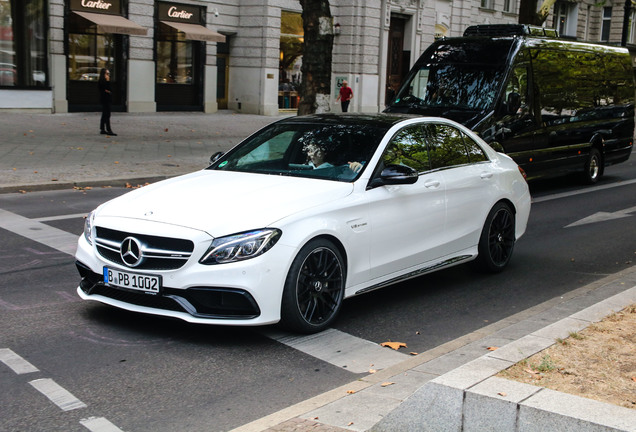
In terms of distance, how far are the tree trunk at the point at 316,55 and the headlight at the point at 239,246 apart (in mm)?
10910

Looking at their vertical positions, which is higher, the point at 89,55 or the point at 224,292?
the point at 89,55

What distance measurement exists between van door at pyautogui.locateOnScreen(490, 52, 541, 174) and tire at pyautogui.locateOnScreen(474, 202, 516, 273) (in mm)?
4298

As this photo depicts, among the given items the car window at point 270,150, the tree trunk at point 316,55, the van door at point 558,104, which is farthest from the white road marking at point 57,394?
the tree trunk at point 316,55

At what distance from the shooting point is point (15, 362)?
5.06 meters

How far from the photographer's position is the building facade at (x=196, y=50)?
993 inches

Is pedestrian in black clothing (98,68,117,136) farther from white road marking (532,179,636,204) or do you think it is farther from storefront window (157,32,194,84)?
white road marking (532,179,636,204)

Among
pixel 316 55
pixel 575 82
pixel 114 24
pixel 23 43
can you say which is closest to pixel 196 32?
pixel 114 24

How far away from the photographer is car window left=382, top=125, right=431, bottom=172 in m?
6.75

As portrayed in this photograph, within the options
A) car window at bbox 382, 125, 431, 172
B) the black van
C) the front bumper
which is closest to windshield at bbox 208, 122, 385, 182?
car window at bbox 382, 125, 431, 172

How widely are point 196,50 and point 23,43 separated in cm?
722

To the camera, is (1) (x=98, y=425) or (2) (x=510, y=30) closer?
(1) (x=98, y=425)

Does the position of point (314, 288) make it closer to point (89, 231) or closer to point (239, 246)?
point (239, 246)

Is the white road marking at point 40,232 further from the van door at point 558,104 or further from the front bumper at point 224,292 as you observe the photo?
the van door at point 558,104

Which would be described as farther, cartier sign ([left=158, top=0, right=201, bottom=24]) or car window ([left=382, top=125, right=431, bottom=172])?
cartier sign ([left=158, top=0, right=201, bottom=24])
